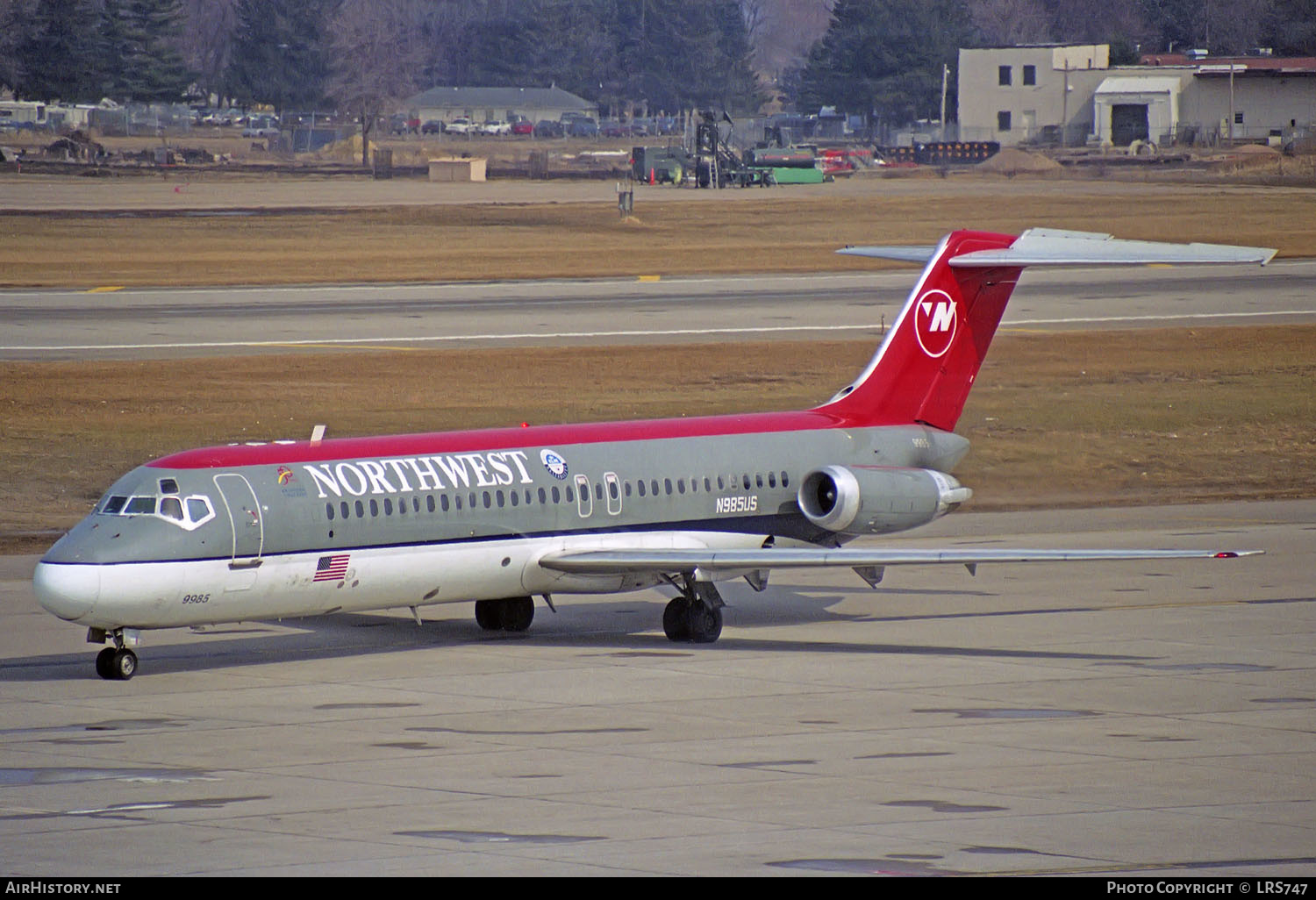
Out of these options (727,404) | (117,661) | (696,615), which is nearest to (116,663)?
(117,661)

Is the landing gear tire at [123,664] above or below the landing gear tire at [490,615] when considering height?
above

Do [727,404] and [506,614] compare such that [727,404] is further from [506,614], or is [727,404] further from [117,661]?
[117,661]

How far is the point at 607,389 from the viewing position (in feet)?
184

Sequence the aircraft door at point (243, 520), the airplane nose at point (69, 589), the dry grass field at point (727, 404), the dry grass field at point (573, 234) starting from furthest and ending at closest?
the dry grass field at point (573, 234), the dry grass field at point (727, 404), the aircraft door at point (243, 520), the airplane nose at point (69, 589)

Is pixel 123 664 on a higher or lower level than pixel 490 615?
higher

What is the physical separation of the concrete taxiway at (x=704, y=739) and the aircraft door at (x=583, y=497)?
200 centimetres

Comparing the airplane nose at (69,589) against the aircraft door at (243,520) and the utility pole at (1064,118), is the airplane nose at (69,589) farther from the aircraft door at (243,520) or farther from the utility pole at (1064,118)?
the utility pole at (1064,118)

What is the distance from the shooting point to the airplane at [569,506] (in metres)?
26.0

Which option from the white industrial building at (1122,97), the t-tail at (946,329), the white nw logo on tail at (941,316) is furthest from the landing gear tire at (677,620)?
the white industrial building at (1122,97)

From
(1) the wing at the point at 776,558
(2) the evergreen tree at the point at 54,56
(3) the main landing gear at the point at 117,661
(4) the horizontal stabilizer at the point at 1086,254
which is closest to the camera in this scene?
(3) the main landing gear at the point at 117,661

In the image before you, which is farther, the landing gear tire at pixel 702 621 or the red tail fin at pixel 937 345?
the red tail fin at pixel 937 345

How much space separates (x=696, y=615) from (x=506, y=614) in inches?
119

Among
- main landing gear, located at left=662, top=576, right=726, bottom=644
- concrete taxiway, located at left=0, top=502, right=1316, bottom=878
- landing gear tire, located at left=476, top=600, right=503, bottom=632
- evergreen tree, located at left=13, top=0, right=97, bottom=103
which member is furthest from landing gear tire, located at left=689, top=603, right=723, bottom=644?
evergreen tree, located at left=13, top=0, right=97, bottom=103

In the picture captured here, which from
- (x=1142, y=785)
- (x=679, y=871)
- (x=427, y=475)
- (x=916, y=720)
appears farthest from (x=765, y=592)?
(x=679, y=871)
